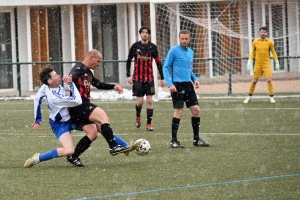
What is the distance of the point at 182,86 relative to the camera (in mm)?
13352

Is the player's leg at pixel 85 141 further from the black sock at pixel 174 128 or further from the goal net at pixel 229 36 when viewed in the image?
the goal net at pixel 229 36

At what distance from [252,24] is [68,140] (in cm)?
2259

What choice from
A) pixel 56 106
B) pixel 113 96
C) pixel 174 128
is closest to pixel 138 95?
pixel 174 128

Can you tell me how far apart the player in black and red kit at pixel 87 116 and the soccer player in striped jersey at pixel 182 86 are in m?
1.84

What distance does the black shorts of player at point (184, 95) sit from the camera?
13.3 meters

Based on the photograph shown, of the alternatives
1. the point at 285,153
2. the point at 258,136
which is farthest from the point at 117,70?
the point at 285,153

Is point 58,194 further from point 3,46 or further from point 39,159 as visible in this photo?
point 3,46

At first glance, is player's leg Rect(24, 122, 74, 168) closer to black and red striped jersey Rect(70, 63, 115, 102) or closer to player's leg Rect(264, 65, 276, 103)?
black and red striped jersey Rect(70, 63, 115, 102)

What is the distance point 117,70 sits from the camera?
29953 mm

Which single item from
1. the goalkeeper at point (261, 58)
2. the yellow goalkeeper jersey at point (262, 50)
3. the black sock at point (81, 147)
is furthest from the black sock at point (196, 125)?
the yellow goalkeeper jersey at point (262, 50)

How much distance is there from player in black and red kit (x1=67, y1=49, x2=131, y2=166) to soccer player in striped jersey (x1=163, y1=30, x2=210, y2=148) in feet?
6.05

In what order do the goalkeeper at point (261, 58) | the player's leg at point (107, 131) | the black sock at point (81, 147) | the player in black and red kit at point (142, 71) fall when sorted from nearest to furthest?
the player's leg at point (107, 131), the black sock at point (81, 147), the player in black and red kit at point (142, 71), the goalkeeper at point (261, 58)

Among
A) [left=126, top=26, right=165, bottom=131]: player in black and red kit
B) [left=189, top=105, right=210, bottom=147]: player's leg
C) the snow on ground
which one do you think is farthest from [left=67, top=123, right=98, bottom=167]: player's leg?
the snow on ground

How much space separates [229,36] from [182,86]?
1659cm
